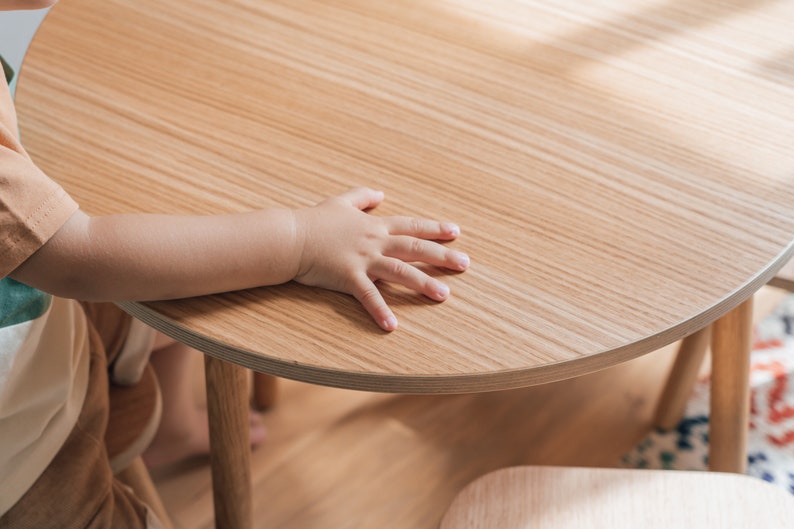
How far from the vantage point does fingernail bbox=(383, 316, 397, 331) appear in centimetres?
65

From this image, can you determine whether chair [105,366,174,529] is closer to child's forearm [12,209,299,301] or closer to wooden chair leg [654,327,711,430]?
child's forearm [12,209,299,301]

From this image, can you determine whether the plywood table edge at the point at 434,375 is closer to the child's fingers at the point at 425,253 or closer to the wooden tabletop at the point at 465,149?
the wooden tabletop at the point at 465,149

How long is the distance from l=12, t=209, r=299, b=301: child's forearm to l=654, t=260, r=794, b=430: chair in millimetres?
884

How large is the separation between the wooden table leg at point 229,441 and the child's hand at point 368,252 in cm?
20

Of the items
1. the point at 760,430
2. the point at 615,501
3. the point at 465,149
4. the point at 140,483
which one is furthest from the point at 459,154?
the point at 760,430

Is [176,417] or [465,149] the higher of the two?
[465,149]

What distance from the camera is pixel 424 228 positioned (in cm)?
71

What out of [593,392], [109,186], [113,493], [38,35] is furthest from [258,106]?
[593,392]

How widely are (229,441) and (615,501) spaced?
40 centimetres

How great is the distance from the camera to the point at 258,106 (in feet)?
2.78

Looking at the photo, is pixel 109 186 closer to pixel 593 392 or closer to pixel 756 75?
pixel 756 75

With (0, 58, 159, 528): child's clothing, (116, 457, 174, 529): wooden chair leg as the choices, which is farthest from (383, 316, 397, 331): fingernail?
(116, 457, 174, 529): wooden chair leg

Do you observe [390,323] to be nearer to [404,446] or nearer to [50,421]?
[50,421]

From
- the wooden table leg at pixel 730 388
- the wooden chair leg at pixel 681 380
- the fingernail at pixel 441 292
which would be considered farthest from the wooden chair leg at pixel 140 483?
the wooden chair leg at pixel 681 380
